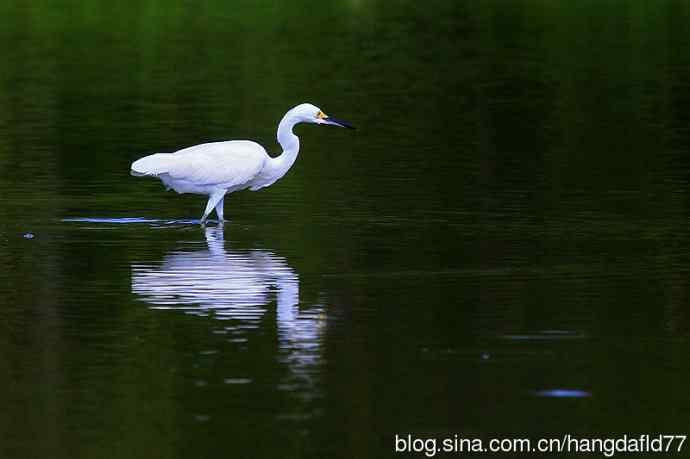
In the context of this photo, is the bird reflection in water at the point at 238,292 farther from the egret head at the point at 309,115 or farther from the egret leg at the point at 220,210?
the egret head at the point at 309,115

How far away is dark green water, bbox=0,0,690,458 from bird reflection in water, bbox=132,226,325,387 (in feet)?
0.12

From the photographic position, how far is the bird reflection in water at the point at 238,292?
11.9 meters

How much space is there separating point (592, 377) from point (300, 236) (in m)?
6.26

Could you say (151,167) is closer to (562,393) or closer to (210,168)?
(210,168)

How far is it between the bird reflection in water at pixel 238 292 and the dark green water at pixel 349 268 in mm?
38

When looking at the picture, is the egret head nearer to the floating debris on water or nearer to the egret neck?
the egret neck

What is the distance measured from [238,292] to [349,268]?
4.58ft

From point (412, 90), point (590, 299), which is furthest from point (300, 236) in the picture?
point (412, 90)

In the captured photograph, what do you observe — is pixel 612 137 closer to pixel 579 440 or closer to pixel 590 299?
pixel 590 299

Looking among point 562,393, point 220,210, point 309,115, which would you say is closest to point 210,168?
point 220,210

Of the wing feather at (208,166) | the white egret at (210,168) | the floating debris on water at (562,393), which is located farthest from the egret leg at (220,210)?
the floating debris on water at (562,393)

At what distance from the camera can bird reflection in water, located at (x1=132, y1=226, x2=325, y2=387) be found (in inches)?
470

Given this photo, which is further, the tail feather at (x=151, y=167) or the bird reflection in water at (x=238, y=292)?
the tail feather at (x=151, y=167)

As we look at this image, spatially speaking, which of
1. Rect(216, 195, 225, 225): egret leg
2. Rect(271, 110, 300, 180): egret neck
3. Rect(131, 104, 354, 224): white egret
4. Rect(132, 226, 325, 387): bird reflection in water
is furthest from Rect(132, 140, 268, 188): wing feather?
Rect(132, 226, 325, 387): bird reflection in water
